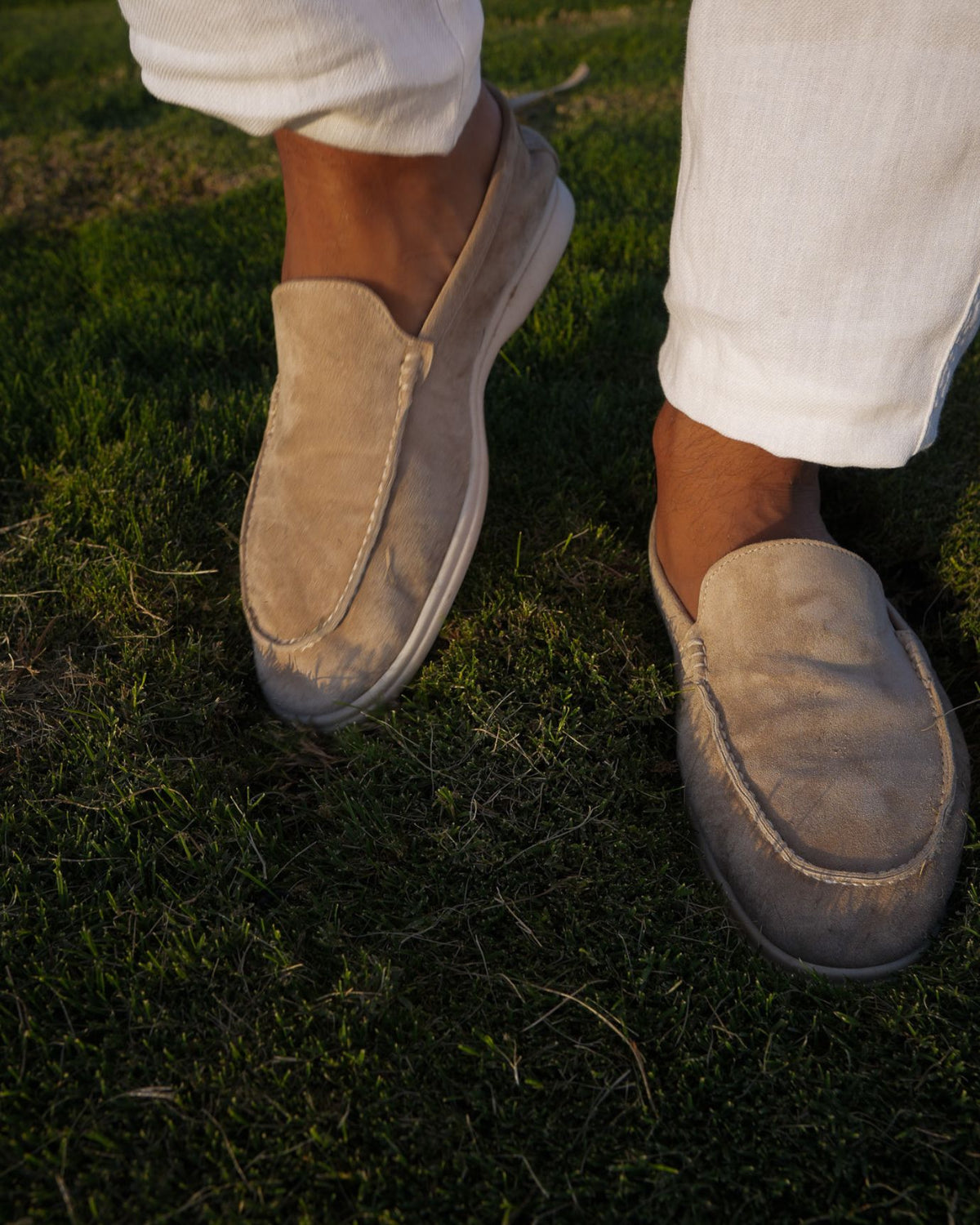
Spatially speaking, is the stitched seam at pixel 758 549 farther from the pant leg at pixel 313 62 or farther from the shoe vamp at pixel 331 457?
the pant leg at pixel 313 62

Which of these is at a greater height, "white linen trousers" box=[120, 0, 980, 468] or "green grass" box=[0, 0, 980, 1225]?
"white linen trousers" box=[120, 0, 980, 468]

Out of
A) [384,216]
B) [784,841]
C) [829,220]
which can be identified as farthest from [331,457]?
[784,841]

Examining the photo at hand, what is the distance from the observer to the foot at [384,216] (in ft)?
4.96

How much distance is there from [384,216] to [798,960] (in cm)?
137

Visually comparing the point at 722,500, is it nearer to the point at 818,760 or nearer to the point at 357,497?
the point at 818,760

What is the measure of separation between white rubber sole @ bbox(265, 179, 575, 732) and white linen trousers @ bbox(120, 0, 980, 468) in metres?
0.53

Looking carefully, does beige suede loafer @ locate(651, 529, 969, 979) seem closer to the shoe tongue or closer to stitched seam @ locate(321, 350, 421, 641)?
the shoe tongue

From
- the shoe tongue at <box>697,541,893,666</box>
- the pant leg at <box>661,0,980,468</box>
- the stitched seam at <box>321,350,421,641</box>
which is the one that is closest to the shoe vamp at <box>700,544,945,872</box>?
the shoe tongue at <box>697,541,893,666</box>

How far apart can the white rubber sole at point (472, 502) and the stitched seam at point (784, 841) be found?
0.50 meters

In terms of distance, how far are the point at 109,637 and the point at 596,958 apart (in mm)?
1052

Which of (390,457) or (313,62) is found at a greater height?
(313,62)

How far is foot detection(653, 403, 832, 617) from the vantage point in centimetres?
156

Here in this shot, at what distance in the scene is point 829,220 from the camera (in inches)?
44.9

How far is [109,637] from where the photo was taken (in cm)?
166
